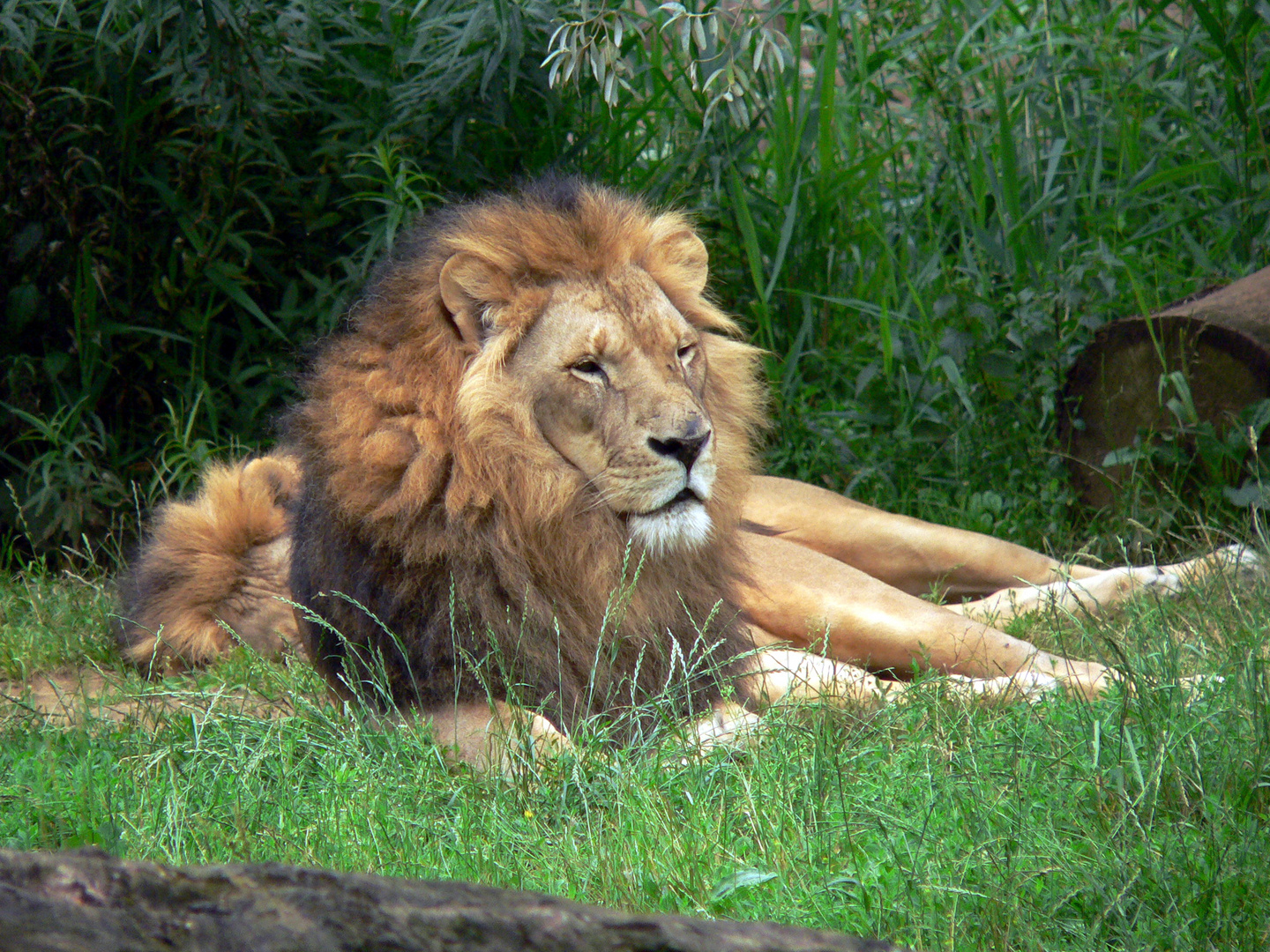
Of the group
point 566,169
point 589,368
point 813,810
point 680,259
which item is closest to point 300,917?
point 813,810

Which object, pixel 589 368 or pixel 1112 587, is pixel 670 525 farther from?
pixel 1112 587

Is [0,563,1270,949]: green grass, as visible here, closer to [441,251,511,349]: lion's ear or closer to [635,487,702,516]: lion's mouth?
[635,487,702,516]: lion's mouth

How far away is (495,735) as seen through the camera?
8.01 feet

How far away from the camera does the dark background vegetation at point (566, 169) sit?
4.49m

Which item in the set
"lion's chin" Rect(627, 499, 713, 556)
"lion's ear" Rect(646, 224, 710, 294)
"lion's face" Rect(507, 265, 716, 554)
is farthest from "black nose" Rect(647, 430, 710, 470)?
"lion's ear" Rect(646, 224, 710, 294)

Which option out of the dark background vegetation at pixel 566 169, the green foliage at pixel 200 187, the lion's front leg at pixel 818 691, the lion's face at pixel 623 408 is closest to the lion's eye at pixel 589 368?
the lion's face at pixel 623 408

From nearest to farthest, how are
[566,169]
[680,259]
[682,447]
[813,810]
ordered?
[813,810]
[682,447]
[680,259]
[566,169]

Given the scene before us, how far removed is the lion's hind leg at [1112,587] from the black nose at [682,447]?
4.32ft

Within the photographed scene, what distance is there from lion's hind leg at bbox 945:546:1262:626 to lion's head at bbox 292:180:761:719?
1.31 m

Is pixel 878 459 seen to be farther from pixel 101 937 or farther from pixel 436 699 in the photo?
pixel 101 937

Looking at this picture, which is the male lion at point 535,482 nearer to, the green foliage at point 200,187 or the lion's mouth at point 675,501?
the lion's mouth at point 675,501

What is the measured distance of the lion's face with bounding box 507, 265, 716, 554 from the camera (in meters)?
2.67

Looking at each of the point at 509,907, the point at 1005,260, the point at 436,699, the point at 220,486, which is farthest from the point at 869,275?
the point at 509,907

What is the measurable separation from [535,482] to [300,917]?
6.08 feet
